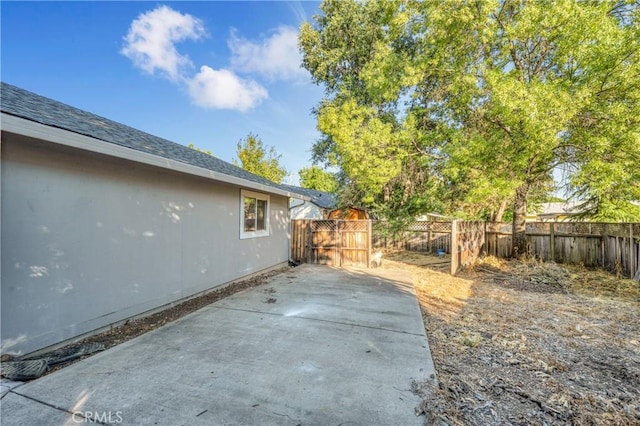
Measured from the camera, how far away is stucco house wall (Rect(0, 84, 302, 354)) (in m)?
3.12

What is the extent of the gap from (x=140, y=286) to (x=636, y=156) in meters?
11.7

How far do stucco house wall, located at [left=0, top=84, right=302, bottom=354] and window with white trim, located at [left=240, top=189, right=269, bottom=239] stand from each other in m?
1.39

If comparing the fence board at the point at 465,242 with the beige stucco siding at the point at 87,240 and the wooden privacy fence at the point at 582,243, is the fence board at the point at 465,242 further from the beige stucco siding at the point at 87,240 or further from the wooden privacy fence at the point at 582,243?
the beige stucco siding at the point at 87,240

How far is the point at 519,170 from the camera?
8930mm

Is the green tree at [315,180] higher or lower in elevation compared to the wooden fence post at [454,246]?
higher

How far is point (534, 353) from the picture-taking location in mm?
3512

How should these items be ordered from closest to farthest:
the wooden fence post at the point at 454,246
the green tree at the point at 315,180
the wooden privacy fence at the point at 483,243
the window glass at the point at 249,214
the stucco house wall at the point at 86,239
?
the stucco house wall at the point at 86,239 < the window glass at the point at 249,214 < the wooden fence post at the point at 454,246 < the wooden privacy fence at the point at 483,243 < the green tree at the point at 315,180

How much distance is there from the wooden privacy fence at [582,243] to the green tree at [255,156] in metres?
15.8

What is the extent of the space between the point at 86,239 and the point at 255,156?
60.9 feet

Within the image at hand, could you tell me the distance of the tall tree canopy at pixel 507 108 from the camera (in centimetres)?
725

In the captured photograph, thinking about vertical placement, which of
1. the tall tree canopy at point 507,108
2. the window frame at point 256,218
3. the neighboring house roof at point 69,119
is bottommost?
the window frame at point 256,218

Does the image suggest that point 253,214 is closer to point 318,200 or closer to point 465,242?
point 465,242
